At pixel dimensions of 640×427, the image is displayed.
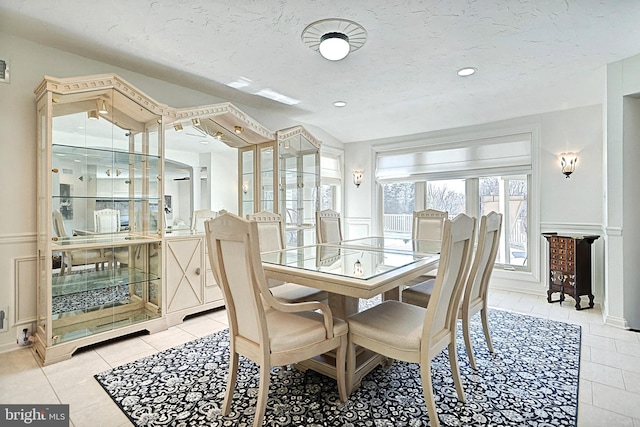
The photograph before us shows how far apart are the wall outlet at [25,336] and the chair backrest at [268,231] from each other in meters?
2.03

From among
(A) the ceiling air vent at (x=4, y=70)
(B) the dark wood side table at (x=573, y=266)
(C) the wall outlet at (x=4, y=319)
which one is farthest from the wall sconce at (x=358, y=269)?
(A) the ceiling air vent at (x=4, y=70)

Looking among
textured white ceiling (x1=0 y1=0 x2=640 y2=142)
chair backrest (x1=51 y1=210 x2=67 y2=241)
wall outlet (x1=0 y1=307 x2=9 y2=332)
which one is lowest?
wall outlet (x1=0 y1=307 x2=9 y2=332)

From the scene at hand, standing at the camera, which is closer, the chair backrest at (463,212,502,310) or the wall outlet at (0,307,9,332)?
the chair backrest at (463,212,502,310)

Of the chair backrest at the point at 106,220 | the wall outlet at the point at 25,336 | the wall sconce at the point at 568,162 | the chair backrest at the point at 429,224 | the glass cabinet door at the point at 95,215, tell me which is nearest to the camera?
the glass cabinet door at the point at 95,215

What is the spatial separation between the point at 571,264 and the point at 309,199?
3.30 m

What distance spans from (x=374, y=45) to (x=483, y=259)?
6.28 feet

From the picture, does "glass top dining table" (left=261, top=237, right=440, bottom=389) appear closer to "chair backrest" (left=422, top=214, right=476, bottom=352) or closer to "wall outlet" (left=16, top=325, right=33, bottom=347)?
"chair backrest" (left=422, top=214, right=476, bottom=352)

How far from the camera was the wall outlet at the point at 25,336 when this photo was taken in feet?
8.86

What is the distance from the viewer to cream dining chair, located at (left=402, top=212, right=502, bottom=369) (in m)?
2.24

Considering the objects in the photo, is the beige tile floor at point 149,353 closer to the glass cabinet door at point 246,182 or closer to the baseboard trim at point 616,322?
the baseboard trim at point 616,322

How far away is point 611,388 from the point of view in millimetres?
2098

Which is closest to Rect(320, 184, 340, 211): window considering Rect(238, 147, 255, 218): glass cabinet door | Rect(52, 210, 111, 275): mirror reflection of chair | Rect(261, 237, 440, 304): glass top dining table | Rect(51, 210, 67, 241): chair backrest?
Rect(238, 147, 255, 218): glass cabinet door

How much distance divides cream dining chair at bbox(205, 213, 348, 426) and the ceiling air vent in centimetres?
233

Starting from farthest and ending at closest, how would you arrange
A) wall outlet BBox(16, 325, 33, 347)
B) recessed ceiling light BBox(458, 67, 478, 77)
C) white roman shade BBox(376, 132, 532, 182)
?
white roman shade BBox(376, 132, 532, 182), recessed ceiling light BBox(458, 67, 478, 77), wall outlet BBox(16, 325, 33, 347)
